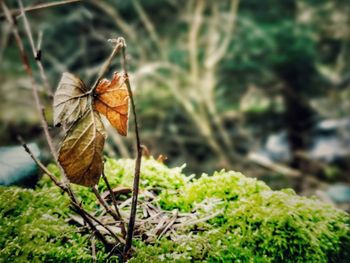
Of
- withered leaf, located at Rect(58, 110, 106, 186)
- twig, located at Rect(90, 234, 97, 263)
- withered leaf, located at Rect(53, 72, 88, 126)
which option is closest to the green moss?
twig, located at Rect(90, 234, 97, 263)

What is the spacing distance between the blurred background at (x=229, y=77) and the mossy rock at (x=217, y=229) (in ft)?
17.2

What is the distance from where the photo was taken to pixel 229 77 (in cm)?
718

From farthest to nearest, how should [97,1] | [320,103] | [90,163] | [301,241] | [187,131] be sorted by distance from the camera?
[187,131] → [320,103] → [97,1] → [301,241] → [90,163]

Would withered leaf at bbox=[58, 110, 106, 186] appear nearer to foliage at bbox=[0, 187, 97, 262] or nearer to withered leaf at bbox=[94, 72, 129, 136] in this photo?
withered leaf at bbox=[94, 72, 129, 136]

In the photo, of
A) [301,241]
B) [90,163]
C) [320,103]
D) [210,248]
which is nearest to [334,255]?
[301,241]

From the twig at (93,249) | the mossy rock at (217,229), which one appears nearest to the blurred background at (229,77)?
the mossy rock at (217,229)

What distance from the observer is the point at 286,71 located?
22.9ft

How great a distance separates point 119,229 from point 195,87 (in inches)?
240

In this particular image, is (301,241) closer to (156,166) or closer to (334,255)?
(334,255)

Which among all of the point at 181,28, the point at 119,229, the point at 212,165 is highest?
the point at 181,28

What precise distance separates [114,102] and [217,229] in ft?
1.50

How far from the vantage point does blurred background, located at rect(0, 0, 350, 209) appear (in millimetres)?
6715

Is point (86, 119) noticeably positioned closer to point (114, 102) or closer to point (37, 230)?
point (114, 102)

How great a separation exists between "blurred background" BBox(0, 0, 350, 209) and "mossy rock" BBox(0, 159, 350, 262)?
17.2 ft
